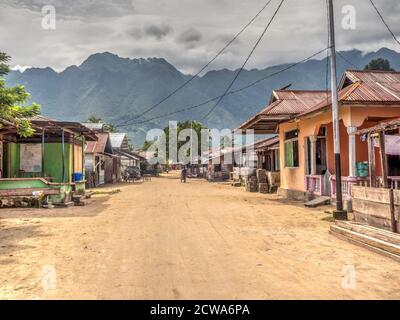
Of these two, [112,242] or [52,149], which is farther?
[52,149]

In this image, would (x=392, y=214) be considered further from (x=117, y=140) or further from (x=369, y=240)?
(x=117, y=140)

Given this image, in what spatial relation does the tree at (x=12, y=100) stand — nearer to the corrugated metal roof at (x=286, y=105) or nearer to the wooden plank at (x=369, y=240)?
the wooden plank at (x=369, y=240)

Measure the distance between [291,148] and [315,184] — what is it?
11.0ft

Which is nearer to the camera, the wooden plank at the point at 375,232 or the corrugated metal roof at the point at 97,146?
the wooden plank at the point at 375,232

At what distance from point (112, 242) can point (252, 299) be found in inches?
172

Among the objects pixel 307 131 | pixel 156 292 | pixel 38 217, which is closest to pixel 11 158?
pixel 38 217

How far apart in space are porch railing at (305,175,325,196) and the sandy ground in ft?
16.1

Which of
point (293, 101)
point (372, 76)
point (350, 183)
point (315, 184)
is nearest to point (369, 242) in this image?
point (350, 183)

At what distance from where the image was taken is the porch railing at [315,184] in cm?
1557

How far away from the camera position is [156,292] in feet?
15.0

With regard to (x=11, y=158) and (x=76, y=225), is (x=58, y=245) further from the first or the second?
(x=11, y=158)

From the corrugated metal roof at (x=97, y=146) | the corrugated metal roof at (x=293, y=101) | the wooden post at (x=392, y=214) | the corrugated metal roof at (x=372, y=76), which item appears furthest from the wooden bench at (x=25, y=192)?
the corrugated metal roof at (x=97, y=146)

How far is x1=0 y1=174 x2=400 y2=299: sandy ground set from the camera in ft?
15.3

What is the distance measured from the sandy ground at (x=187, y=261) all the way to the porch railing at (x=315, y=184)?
4900 millimetres
